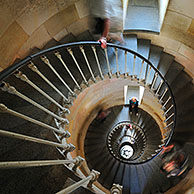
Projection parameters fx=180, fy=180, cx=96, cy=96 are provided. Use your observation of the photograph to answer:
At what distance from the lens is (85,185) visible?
2305 mm

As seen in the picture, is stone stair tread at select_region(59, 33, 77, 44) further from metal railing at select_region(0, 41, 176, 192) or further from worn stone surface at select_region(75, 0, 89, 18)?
worn stone surface at select_region(75, 0, 89, 18)

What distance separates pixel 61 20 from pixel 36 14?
2.22 feet

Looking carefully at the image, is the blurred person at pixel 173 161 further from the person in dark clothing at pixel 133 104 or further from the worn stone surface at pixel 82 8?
the worn stone surface at pixel 82 8

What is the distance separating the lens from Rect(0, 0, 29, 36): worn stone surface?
3094 mm

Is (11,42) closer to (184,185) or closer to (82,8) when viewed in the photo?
(82,8)

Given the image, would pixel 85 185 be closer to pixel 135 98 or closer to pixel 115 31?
pixel 115 31

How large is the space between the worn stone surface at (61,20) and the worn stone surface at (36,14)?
119 millimetres

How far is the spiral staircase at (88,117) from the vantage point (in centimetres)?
222

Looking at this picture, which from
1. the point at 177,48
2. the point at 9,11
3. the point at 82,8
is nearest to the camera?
the point at 9,11

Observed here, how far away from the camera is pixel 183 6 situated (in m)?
4.08

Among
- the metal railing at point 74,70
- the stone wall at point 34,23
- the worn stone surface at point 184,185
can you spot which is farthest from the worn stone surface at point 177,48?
the worn stone surface at point 184,185

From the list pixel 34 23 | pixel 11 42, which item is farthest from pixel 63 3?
pixel 11 42

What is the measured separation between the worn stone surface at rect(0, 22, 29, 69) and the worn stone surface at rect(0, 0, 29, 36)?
0.10m

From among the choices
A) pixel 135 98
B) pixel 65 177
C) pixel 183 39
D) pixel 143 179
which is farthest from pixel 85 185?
pixel 135 98
